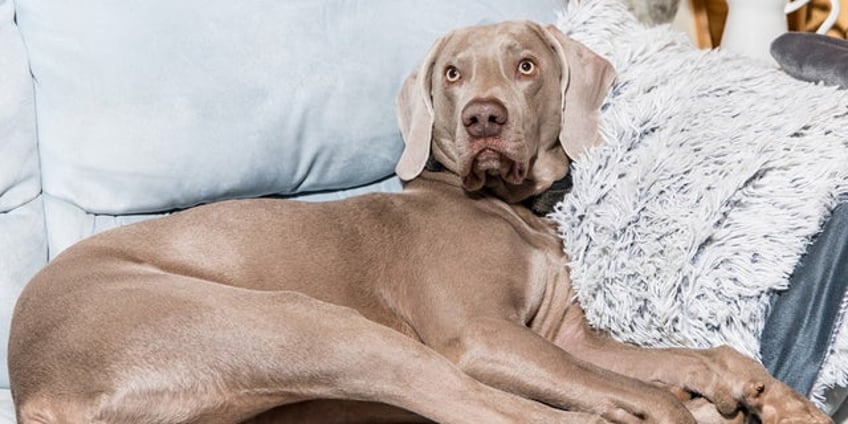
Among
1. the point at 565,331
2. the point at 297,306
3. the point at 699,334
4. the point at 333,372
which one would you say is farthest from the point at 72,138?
the point at 699,334

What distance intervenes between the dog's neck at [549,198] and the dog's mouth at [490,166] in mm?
113

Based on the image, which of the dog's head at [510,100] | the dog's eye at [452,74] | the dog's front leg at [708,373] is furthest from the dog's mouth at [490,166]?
the dog's front leg at [708,373]

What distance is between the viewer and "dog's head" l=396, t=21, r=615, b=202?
2.31 metres

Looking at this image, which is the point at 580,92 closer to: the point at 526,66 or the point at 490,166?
the point at 526,66

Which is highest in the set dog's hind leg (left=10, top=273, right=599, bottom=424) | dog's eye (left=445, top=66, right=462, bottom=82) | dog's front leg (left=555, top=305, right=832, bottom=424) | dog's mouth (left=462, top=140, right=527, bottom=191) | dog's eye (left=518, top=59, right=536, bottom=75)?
dog's eye (left=518, top=59, right=536, bottom=75)

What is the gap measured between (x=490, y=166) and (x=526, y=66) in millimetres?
285

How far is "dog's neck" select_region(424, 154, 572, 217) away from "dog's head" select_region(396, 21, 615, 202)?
2 centimetres

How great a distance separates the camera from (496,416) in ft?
5.76

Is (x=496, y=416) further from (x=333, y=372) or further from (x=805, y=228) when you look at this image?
(x=805, y=228)

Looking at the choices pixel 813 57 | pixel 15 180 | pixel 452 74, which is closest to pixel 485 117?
pixel 452 74

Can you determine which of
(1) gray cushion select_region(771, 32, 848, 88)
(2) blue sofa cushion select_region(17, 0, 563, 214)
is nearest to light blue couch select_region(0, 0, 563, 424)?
(2) blue sofa cushion select_region(17, 0, 563, 214)

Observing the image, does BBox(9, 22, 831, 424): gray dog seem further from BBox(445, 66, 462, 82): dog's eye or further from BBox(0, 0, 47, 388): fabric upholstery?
BBox(0, 0, 47, 388): fabric upholstery

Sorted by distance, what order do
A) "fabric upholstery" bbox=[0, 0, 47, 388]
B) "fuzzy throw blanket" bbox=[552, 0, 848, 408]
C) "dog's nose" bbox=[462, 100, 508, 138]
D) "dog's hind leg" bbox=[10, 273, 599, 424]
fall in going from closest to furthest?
"dog's hind leg" bbox=[10, 273, 599, 424]
"fuzzy throw blanket" bbox=[552, 0, 848, 408]
"dog's nose" bbox=[462, 100, 508, 138]
"fabric upholstery" bbox=[0, 0, 47, 388]

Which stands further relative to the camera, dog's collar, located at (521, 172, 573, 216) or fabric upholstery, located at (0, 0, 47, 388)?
dog's collar, located at (521, 172, 573, 216)
